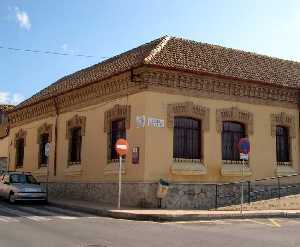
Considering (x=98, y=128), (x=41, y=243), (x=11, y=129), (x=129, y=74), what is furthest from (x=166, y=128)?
(x=11, y=129)

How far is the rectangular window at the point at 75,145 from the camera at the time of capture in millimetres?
26484

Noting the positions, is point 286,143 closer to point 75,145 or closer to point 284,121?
point 284,121

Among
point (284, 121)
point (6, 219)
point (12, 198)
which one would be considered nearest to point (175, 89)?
point (284, 121)

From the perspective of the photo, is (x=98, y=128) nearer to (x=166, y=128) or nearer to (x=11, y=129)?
(x=166, y=128)

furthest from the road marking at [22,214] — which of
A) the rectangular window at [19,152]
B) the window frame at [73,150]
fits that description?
the rectangular window at [19,152]

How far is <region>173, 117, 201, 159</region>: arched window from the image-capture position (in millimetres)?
21906

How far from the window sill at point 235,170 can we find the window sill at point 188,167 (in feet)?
3.74

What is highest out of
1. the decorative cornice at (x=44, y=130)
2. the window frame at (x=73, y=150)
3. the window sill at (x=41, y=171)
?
the decorative cornice at (x=44, y=130)

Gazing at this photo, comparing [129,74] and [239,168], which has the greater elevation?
[129,74]

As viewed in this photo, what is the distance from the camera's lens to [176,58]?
73.9 ft

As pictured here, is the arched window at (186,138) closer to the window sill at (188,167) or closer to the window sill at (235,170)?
the window sill at (188,167)

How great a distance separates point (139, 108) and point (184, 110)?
198cm

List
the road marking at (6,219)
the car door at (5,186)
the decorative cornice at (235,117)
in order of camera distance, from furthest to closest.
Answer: the car door at (5,186) → the decorative cornice at (235,117) → the road marking at (6,219)

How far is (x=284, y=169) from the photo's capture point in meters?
24.7
